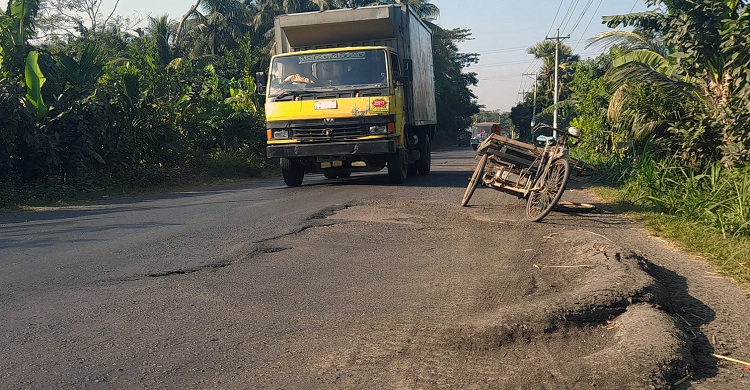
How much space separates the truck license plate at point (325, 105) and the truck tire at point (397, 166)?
1553 millimetres

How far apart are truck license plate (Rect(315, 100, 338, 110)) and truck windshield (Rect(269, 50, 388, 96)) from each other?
0.40 meters

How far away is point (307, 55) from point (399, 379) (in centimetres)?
1042

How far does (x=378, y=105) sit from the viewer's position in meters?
12.5

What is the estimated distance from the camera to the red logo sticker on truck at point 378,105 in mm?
12539

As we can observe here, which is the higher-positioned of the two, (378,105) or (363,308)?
(378,105)

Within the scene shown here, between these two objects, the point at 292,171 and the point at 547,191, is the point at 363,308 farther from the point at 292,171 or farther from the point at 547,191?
the point at 292,171

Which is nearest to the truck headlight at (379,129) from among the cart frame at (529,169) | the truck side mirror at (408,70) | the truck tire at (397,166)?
the truck tire at (397,166)

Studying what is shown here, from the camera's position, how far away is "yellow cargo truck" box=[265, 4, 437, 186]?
12.6 m

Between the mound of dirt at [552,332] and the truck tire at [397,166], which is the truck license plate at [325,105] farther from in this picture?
the mound of dirt at [552,332]

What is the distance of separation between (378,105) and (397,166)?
1514 mm

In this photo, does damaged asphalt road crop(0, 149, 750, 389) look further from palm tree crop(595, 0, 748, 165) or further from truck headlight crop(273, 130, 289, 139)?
truck headlight crop(273, 130, 289, 139)

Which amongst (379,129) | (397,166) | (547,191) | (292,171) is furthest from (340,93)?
(547,191)

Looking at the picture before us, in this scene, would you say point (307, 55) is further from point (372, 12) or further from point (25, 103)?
point (25, 103)

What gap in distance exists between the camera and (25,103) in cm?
1341
